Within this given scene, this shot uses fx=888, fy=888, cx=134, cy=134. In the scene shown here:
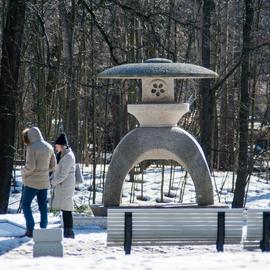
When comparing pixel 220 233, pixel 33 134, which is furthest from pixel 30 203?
pixel 220 233

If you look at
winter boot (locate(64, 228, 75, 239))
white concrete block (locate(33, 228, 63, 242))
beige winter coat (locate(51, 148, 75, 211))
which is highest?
beige winter coat (locate(51, 148, 75, 211))

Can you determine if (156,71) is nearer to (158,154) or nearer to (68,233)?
(158,154)

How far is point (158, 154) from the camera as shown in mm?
14258

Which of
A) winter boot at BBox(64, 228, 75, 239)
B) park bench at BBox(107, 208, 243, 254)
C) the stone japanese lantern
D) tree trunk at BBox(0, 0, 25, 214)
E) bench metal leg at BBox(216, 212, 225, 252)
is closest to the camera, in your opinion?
park bench at BBox(107, 208, 243, 254)

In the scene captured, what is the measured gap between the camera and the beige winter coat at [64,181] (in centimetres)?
1247

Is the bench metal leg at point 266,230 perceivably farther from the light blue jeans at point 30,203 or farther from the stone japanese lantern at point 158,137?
the light blue jeans at point 30,203

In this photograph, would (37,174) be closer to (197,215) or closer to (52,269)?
(197,215)

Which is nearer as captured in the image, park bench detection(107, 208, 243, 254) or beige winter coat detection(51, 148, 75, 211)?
park bench detection(107, 208, 243, 254)

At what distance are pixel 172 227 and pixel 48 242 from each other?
5.95 ft

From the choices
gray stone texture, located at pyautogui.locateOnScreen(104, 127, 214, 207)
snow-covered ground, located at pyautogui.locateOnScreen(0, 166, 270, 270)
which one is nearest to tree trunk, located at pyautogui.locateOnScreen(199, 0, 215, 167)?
snow-covered ground, located at pyautogui.locateOnScreen(0, 166, 270, 270)

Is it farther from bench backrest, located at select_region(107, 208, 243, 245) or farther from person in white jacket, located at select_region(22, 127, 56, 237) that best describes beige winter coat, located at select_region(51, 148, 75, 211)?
bench backrest, located at select_region(107, 208, 243, 245)

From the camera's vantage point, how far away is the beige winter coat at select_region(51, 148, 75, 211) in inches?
491

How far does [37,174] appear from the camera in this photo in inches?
486

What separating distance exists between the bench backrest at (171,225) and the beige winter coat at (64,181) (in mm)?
1127
